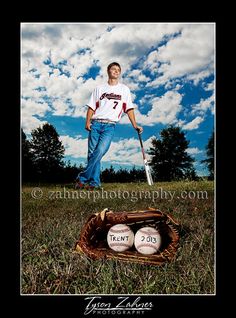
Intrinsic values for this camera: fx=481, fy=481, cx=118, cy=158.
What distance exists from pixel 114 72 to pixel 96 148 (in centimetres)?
92

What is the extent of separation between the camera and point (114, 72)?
564 cm

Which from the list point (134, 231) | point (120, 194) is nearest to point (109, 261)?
point (134, 231)

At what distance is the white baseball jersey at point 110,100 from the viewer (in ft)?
18.6

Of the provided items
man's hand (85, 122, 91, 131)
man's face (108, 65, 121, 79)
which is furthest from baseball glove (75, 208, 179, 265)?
man's face (108, 65, 121, 79)

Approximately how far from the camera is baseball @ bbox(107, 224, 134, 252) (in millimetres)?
5254

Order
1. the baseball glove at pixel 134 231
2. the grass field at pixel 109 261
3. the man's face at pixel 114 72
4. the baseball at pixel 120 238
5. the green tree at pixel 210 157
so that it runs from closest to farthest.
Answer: the grass field at pixel 109 261 → the baseball glove at pixel 134 231 → the baseball at pixel 120 238 → the green tree at pixel 210 157 → the man's face at pixel 114 72

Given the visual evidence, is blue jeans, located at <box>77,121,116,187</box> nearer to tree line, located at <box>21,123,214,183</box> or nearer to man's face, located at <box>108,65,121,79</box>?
tree line, located at <box>21,123,214,183</box>

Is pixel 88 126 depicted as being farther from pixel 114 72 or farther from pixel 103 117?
pixel 114 72

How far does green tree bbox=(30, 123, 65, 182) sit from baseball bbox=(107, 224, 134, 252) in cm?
96

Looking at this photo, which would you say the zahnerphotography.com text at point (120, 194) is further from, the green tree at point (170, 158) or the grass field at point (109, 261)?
the green tree at point (170, 158)

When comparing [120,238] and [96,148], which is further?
[96,148]

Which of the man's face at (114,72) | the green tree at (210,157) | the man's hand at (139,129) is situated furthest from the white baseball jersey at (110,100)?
the green tree at (210,157)

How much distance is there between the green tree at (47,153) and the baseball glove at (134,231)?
76 centimetres

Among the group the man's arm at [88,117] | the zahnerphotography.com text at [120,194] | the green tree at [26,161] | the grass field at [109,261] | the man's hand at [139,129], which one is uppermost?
the man's arm at [88,117]
